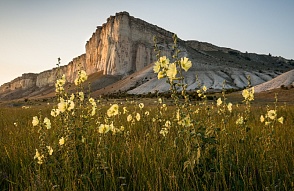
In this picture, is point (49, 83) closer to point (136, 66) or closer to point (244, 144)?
point (136, 66)

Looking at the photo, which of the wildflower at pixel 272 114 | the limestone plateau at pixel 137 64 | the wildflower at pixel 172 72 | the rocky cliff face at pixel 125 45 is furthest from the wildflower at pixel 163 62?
the rocky cliff face at pixel 125 45

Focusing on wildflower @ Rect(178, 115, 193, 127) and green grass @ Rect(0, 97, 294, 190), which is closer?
green grass @ Rect(0, 97, 294, 190)

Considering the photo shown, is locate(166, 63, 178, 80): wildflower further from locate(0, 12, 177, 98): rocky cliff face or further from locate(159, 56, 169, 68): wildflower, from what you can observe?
locate(0, 12, 177, 98): rocky cliff face

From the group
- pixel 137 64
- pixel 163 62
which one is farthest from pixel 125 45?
pixel 163 62

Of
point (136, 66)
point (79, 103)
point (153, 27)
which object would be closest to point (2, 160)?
point (79, 103)

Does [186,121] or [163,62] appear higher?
[163,62]

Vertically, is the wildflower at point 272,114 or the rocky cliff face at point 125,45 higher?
the rocky cliff face at point 125,45

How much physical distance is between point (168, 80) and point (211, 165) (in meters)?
0.98

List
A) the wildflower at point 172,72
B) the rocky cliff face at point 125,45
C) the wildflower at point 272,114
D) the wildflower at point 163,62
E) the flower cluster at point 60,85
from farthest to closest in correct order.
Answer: the rocky cliff face at point 125,45
the wildflower at point 272,114
the flower cluster at point 60,85
the wildflower at point 163,62
the wildflower at point 172,72

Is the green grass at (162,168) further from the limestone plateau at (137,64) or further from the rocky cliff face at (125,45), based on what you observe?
the rocky cliff face at (125,45)

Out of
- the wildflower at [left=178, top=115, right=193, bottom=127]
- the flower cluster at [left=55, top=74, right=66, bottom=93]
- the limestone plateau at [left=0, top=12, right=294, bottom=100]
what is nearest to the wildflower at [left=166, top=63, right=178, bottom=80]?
the wildflower at [left=178, top=115, right=193, bottom=127]

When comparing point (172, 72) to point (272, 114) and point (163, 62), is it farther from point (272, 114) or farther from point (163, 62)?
point (272, 114)

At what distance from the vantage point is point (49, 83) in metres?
106

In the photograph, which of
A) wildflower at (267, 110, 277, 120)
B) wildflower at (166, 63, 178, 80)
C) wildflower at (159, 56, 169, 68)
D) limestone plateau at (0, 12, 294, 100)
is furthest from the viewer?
limestone plateau at (0, 12, 294, 100)
